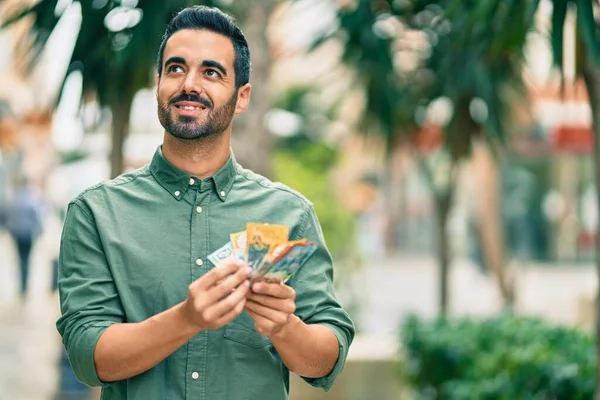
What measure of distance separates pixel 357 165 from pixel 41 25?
21081 millimetres

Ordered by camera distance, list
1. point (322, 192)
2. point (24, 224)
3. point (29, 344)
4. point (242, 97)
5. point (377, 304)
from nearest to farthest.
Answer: point (242, 97) → point (29, 344) → point (322, 192) → point (24, 224) → point (377, 304)

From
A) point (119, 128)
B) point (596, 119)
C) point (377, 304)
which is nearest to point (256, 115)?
point (119, 128)

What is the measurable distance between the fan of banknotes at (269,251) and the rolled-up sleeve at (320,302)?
31 cm

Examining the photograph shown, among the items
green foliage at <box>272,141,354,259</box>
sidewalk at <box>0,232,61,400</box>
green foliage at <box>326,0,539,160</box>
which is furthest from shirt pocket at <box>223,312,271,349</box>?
green foliage at <box>272,141,354,259</box>

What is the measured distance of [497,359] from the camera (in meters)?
5.50

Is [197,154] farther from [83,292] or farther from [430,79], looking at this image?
[430,79]

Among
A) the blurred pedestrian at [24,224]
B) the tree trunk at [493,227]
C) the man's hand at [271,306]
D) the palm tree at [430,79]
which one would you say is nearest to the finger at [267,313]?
the man's hand at [271,306]

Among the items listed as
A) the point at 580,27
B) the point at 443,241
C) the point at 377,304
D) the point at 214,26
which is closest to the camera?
the point at 214,26

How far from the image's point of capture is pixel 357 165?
2559cm

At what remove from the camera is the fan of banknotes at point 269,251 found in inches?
69.2

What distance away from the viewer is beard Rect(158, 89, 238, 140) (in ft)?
6.73

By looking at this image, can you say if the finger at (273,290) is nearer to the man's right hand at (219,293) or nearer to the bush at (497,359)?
the man's right hand at (219,293)

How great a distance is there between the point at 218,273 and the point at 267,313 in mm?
146

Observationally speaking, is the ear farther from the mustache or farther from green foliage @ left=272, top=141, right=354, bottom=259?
green foliage @ left=272, top=141, right=354, bottom=259
